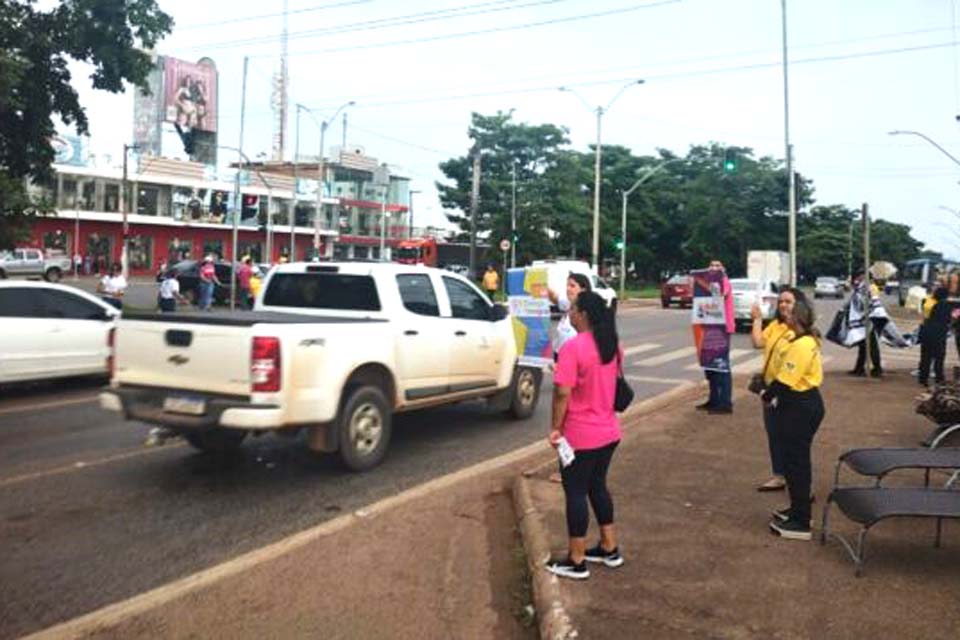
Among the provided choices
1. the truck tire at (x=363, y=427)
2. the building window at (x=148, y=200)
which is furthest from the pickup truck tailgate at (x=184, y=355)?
the building window at (x=148, y=200)

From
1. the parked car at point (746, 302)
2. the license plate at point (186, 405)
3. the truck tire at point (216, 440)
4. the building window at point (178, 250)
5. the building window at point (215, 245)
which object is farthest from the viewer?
the building window at point (215, 245)

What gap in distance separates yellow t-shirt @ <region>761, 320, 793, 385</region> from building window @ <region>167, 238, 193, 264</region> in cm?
6334

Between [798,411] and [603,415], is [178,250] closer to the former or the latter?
[798,411]

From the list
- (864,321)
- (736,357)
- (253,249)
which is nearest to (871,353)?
(864,321)

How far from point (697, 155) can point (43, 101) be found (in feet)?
202

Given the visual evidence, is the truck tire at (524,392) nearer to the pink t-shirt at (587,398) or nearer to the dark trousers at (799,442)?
the dark trousers at (799,442)

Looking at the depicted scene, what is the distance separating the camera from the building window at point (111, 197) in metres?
62.2

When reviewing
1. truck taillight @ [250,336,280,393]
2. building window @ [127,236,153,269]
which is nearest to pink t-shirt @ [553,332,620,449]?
truck taillight @ [250,336,280,393]

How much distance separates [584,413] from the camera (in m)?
4.88

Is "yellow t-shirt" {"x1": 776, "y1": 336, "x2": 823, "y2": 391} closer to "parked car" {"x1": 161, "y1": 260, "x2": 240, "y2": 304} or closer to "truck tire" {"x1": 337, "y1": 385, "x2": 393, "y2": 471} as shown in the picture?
"truck tire" {"x1": 337, "y1": 385, "x2": 393, "y2": 471}

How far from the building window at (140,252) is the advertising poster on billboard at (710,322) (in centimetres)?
5931

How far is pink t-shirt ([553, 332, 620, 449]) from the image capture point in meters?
4.84

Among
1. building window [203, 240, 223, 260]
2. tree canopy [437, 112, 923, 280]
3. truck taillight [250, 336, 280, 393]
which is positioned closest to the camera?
truck taillight [250, 336, 280, 393]

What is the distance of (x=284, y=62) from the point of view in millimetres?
87750
